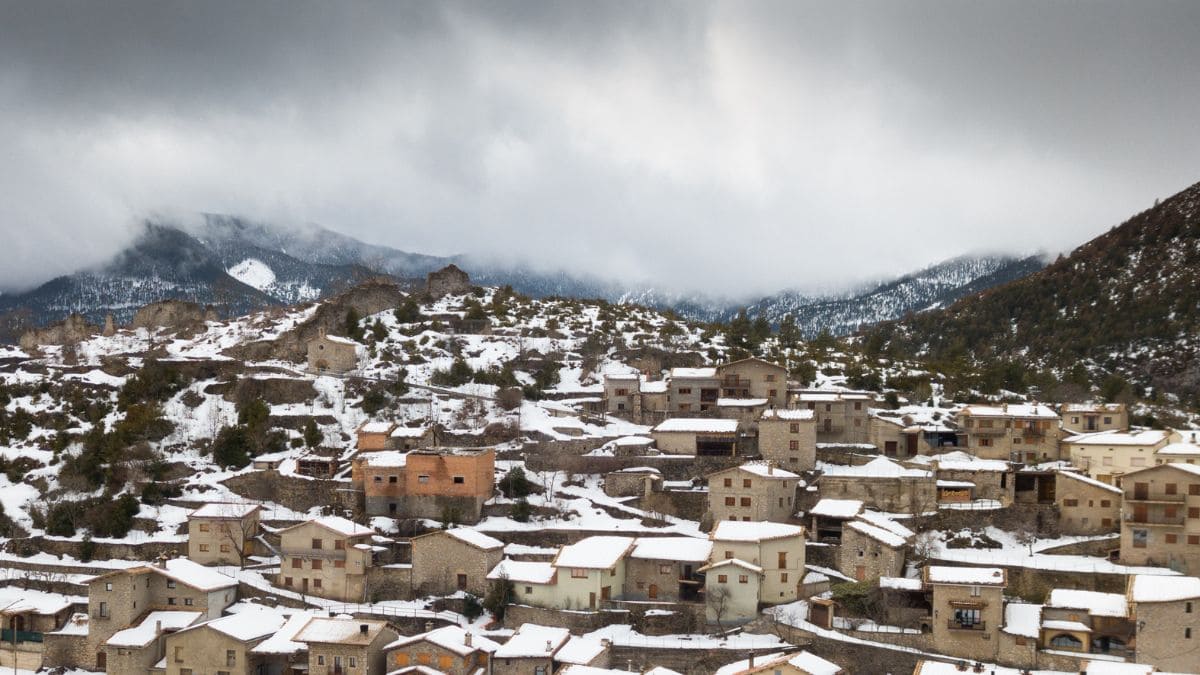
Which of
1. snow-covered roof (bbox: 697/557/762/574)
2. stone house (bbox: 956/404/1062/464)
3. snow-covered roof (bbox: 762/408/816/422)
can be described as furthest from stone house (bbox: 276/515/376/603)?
stone house (bbox: 956/404/1062/464)

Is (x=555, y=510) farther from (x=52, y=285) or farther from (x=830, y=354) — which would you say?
(x=52, y=285)

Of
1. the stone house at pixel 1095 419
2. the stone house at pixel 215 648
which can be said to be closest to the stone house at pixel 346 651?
the stone house at pixel 215 648

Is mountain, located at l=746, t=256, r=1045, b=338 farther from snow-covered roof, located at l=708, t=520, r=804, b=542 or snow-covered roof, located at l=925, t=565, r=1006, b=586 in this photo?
snow-covered roof, located at l=925, t=565, r=1006, b=586

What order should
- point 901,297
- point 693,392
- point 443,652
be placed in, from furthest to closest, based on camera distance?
point 901,297 → point 693,392 → point 443,652

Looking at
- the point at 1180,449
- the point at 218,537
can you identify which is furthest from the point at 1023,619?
the point at 218,537

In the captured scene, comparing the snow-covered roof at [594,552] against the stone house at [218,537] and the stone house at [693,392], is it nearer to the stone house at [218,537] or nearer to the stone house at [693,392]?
the stone house at [218,537]

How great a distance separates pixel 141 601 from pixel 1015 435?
38.1 meters

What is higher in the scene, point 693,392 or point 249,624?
point 693,392

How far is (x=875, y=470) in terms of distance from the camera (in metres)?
47.6

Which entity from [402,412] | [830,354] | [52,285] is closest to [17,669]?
[402,412]

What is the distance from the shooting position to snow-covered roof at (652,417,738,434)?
51031 millimetres

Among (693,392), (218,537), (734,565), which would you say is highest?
(693,392)

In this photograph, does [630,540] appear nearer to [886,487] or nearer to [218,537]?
[886,487]

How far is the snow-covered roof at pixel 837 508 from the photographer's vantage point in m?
43.5
